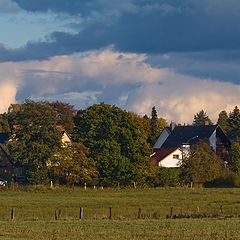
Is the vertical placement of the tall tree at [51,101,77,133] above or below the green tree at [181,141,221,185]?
above

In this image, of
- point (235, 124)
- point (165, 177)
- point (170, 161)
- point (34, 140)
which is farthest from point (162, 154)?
point (235, 124)

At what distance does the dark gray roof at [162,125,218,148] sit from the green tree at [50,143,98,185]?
38712 millimetres

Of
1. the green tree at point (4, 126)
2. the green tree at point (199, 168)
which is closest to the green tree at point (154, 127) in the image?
the green tree at point (4, 126)

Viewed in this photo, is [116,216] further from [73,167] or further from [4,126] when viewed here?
[4,126]

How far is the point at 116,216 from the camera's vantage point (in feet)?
155

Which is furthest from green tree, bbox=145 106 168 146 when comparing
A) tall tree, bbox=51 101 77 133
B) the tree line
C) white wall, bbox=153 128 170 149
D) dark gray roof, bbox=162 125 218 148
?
the tree line

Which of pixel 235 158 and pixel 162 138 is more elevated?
pixel 162 138

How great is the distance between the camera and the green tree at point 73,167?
83312mm

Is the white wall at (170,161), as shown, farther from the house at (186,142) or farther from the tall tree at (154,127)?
the tall tree at (154,127)

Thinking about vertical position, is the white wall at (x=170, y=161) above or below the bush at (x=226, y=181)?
above

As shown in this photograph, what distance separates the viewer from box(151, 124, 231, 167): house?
104938mm

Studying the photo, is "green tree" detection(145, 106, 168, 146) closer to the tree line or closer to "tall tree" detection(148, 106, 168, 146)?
"tall tree" detection(148, 106, 168, 146)

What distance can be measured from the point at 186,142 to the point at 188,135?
3683mm

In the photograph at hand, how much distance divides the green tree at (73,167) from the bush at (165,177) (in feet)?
33.3
